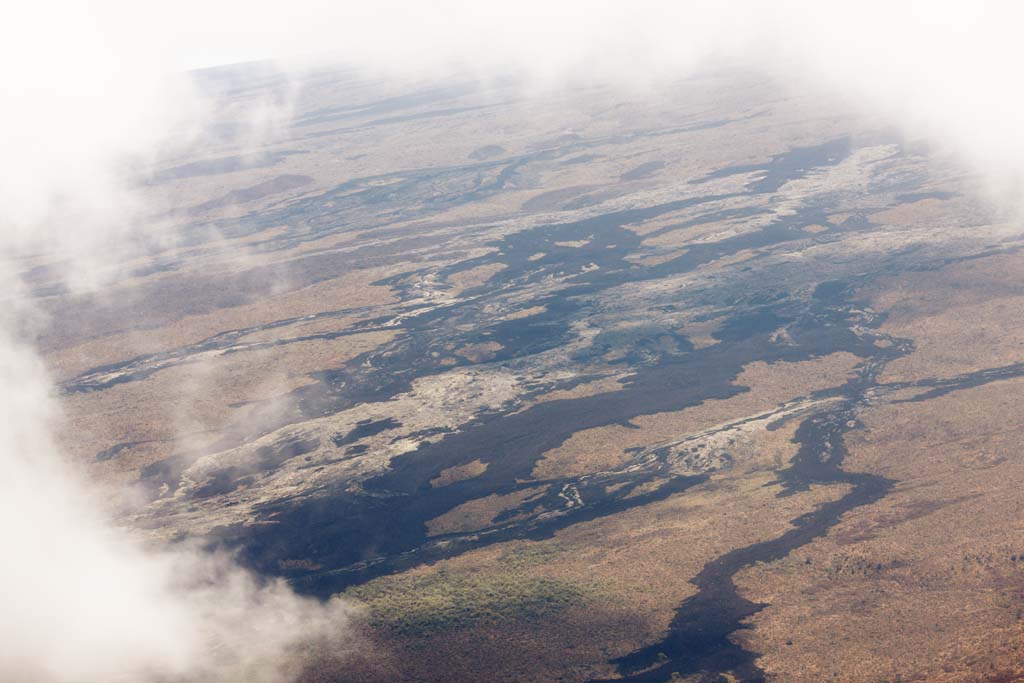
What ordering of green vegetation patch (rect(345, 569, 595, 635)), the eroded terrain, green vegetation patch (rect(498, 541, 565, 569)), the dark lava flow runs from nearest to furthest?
1. the dark lava flow
2. the eroded terrain
3. green vegetation patch (rect(345, 569, 595, 635))
4. green vegetation patch (rect(498, 541, 565, 569))

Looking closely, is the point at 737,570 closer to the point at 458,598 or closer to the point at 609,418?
the point at 458,598

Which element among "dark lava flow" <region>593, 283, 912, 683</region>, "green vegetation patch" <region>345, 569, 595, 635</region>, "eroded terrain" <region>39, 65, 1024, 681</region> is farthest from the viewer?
"green vegetation patch" <region>345, 569, 595, 635</region>

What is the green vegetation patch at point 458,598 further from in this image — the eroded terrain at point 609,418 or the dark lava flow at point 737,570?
the dark lava flow at point 737,570

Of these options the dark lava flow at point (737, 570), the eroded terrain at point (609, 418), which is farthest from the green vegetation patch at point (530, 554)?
the dark lava flow at point (737, 570)

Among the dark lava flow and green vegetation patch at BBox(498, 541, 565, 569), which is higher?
green vegetation patch at BBox(498, 541, 565, 569)

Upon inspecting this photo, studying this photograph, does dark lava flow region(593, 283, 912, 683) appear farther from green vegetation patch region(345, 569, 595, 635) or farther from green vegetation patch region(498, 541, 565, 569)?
green vegetation patch region(498, 541, 565, 569)

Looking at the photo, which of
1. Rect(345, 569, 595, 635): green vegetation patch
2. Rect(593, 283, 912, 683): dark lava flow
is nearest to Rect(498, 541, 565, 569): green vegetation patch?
Rect(345, 569, 595, 635): green vegetation patch

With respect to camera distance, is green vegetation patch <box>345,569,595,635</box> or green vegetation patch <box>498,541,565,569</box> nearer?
green vegetation patch <box>345,569,595,635</box>

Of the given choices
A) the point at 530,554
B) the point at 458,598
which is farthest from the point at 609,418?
the point at 458,598

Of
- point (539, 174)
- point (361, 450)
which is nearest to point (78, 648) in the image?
point (361, 450)

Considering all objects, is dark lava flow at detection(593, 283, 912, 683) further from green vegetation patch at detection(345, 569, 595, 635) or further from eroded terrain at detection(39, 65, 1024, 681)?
green vegetation patch at detection(345, 569, 595, 635)
